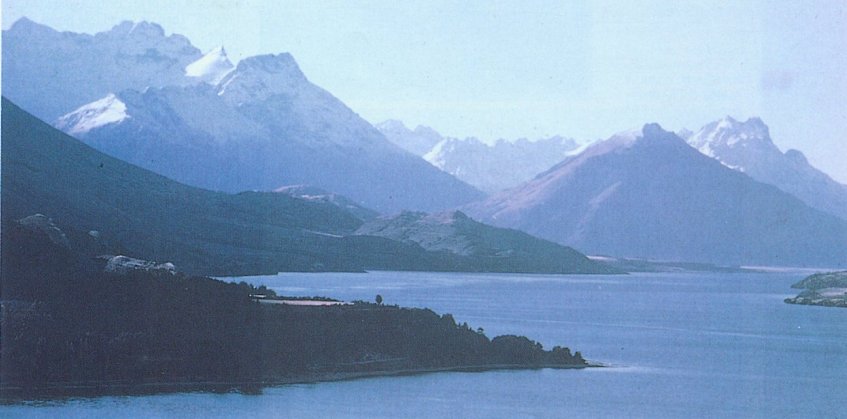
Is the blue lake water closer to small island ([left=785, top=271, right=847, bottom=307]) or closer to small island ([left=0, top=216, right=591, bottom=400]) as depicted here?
small island ([left=0, top=216, right=591, bottom=400])

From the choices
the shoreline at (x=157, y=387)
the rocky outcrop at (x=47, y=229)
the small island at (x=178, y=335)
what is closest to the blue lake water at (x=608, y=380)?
the shoreline at (x=157, y=387)

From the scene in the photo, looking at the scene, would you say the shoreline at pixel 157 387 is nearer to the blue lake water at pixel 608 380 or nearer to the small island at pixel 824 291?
the blue lake water at pixel 608 380

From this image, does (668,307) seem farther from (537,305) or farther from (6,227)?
(6,227)

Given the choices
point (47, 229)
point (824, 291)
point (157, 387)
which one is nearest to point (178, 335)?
point (157, 387)

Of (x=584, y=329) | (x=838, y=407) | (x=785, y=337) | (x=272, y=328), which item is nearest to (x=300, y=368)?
(x=272, y=328)

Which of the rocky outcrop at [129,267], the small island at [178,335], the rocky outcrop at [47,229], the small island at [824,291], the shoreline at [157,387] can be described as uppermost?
the small island at [824,291]

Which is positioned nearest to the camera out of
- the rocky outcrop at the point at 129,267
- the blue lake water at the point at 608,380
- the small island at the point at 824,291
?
the blue lake water at the point at 608,380

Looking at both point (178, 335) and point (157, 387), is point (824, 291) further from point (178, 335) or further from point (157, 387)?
point (157, 387)
